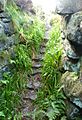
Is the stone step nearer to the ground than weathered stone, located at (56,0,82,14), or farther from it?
nearer to the ground

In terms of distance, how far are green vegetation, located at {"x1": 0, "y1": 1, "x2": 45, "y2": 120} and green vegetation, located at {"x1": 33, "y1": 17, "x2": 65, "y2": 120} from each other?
1.93ft

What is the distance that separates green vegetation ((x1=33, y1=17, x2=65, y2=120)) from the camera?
248 inches

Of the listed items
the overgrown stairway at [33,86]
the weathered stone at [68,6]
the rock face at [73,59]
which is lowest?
the overgrown stairway at [33,86]

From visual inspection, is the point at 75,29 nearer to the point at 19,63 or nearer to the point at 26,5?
the point at 19,63

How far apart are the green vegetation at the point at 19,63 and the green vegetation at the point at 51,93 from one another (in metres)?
0.59

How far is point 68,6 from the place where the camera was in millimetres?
6629

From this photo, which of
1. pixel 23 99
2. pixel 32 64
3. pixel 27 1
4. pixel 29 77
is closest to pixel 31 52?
pixel 32 64

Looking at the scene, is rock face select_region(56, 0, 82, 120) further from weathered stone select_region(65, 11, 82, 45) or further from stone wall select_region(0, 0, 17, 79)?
stone wall select_region(0, 0, 17, 79)

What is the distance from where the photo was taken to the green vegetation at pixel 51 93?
→ 630 centimetres

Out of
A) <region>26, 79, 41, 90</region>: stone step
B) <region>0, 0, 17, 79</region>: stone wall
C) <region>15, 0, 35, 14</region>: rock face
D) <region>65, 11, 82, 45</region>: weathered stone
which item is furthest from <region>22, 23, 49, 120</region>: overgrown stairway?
<region>15, 0, 35, 14</region>: rock face

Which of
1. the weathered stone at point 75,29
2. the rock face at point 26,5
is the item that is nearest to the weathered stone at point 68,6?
the weathered stone at point 75,29

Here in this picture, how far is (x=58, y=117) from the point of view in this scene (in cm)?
628

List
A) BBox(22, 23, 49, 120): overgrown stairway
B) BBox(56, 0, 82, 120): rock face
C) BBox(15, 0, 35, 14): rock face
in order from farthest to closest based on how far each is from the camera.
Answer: BBox(15, 0, 35, 14): rock face, BBox(22, 23, 49, 120): overgrown stairway, BBox(56, 0, 82, 120): rock face

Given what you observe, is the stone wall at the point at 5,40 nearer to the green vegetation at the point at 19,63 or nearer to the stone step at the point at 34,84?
the green vegetation at the point at 19,63
